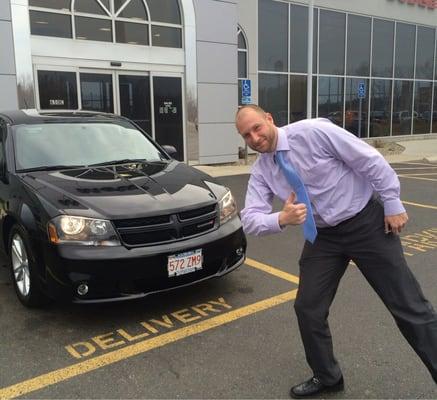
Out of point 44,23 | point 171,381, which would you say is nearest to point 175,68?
point 44,23

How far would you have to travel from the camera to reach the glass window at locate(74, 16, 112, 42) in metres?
12.0

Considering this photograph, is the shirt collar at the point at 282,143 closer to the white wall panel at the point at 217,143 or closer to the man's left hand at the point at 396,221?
the man's left hand at the point at 396,221

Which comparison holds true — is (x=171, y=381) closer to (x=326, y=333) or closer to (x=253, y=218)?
(x=326, y=333)

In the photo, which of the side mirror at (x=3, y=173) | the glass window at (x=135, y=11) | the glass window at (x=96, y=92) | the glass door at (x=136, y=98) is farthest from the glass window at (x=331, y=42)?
the side mirror at (x=3, y=173)

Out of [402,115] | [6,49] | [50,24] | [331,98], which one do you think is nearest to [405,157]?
[331,98]

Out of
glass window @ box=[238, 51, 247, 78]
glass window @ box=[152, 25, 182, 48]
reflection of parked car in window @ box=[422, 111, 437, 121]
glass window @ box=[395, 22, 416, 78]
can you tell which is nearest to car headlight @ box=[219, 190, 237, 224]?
glass window @ box=[152, 25, 182, 48]

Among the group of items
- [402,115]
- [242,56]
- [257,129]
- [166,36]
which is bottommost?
[402,115]

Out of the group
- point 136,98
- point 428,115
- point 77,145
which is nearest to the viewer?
point 77,145

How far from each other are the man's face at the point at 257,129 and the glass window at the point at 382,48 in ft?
67.1

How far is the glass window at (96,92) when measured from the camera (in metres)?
12.2

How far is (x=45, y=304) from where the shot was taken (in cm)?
407

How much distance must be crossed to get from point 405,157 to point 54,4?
1229 cm

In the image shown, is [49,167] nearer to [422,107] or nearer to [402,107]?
[402,107]

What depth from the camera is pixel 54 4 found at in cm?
1155
